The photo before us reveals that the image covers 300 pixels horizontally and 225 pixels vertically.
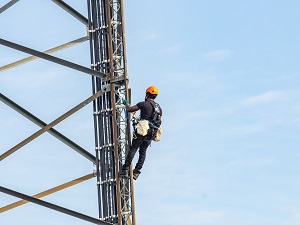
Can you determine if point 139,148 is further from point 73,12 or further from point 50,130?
point 73,12

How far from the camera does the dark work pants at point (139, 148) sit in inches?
1112

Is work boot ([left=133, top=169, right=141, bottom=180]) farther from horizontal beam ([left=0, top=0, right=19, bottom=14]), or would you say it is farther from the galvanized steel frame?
horizontal beam ([left=0, top=0, right=19, bottom=14])

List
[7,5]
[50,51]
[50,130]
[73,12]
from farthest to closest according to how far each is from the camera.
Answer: [7,5], [50,51], [73,12], [50,130]

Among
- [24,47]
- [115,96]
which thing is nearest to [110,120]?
[115,96]

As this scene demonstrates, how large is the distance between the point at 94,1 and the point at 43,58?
186 cm

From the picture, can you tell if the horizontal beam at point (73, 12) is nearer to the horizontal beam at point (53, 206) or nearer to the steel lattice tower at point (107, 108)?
the steel lattice tower at point (107, 108)

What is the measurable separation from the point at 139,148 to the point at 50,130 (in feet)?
7.87

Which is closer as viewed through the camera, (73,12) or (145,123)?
Result: (145,123)

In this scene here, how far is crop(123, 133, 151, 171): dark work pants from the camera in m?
28.2

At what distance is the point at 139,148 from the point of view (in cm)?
2850

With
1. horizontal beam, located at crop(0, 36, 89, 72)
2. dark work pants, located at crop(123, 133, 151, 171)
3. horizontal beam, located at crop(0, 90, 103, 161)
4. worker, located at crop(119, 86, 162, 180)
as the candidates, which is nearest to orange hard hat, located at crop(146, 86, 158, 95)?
worker, located at crop(119, 86, 162, 180)

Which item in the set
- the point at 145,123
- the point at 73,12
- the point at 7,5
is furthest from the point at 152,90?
the point at 7,5

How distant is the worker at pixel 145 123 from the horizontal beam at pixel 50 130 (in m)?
1.26

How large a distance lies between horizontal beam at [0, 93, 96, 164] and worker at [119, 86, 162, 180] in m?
1.26
